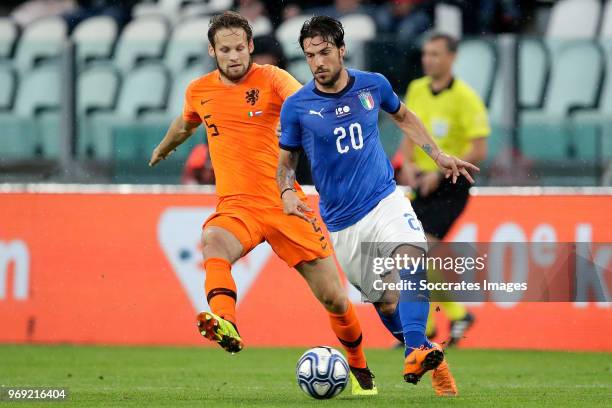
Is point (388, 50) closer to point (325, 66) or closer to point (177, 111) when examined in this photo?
point (177, 111)

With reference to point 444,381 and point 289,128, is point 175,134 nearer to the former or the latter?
point 289,128

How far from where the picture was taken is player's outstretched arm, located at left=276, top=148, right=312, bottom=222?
7.61 meters

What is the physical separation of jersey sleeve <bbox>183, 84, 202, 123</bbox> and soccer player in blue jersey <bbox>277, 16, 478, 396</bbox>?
898 millimetres

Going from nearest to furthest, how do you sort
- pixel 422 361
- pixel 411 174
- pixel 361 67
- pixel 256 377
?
pixel 422 361 → pixel 256 377 → pixel 411 174 → pixel 361 67

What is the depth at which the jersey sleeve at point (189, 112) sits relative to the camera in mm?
8398

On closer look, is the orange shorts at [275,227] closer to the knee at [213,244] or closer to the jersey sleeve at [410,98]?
the knee at [213,244]

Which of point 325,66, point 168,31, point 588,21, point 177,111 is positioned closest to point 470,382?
point 325,66

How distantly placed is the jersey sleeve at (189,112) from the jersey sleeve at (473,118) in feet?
11.7

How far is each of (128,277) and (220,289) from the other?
457 cm

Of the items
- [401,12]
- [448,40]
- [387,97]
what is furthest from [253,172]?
[401,12]

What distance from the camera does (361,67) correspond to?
11.9 meters

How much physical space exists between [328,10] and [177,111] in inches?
98.2

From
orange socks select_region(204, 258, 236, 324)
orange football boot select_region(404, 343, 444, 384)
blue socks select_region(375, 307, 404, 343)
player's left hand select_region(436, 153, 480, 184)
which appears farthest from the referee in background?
orange football boot select_region(404, 343, 444, 384)

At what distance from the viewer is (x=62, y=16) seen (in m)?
15.2
